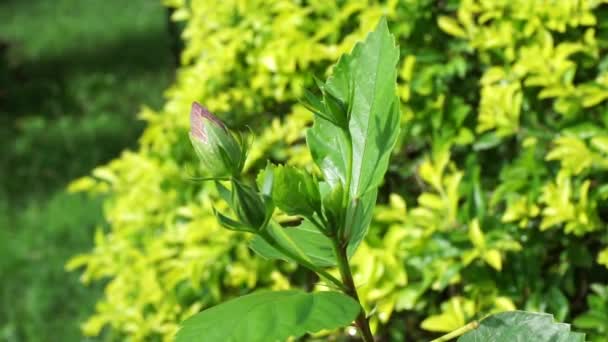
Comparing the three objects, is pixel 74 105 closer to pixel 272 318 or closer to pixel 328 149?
pixel 328 149

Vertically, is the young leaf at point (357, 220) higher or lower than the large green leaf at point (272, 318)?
higher

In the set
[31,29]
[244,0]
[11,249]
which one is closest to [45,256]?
[11,249]

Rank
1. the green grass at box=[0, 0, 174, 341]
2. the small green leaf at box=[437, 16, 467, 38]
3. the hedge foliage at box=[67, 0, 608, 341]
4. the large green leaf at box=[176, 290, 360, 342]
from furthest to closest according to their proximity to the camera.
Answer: the green grass at box=[0, 0, 174, 341]
the small green leaf at box=[437, 16, 467, 38]
the hedge foliage at box=[67, 0, 608, 341]
the large green leaf at box=[176, 290, 360, 342]

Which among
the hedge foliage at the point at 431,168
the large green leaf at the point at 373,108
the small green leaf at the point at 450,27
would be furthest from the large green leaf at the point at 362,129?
the small green leaf at the point at 450,27

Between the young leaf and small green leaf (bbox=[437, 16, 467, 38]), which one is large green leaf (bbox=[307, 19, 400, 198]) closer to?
the young leaf

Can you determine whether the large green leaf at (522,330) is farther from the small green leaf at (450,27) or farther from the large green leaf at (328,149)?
the small green leaf at (450,27)

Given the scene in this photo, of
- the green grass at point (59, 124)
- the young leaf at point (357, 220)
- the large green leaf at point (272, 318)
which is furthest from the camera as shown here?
the green grass at point (59, 124)

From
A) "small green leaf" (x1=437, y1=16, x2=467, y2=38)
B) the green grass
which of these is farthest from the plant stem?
the green grass

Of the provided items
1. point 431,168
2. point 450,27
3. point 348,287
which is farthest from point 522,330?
point 450,27
